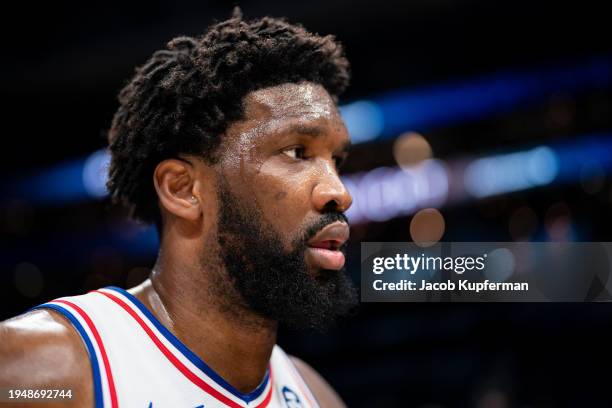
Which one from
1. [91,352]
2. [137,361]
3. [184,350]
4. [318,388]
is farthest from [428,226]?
[91,352]

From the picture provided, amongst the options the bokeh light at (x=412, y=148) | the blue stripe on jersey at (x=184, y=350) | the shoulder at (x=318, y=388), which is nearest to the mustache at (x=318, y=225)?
the blue stripe on jersey at (x=184, y=350)

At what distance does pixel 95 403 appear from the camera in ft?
5.41

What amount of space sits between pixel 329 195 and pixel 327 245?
0.14m

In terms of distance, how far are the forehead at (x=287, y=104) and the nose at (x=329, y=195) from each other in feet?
0.59

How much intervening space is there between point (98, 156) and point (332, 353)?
288cm

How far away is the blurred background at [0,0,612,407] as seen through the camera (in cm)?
543

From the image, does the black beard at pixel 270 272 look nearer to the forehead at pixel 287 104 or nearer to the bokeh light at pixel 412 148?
the forehead at pixel 287 104

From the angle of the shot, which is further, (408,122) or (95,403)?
(408,122)

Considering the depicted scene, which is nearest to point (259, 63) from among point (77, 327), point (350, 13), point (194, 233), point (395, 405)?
point (194, 233)

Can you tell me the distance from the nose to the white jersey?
0.53 metres

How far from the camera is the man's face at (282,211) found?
1880mm

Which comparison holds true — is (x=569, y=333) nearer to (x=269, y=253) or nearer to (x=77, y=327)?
(x=269, y=253)

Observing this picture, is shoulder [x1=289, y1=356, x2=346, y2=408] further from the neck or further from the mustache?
the mustache

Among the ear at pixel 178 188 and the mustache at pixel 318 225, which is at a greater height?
the ear at pixel 178 188
